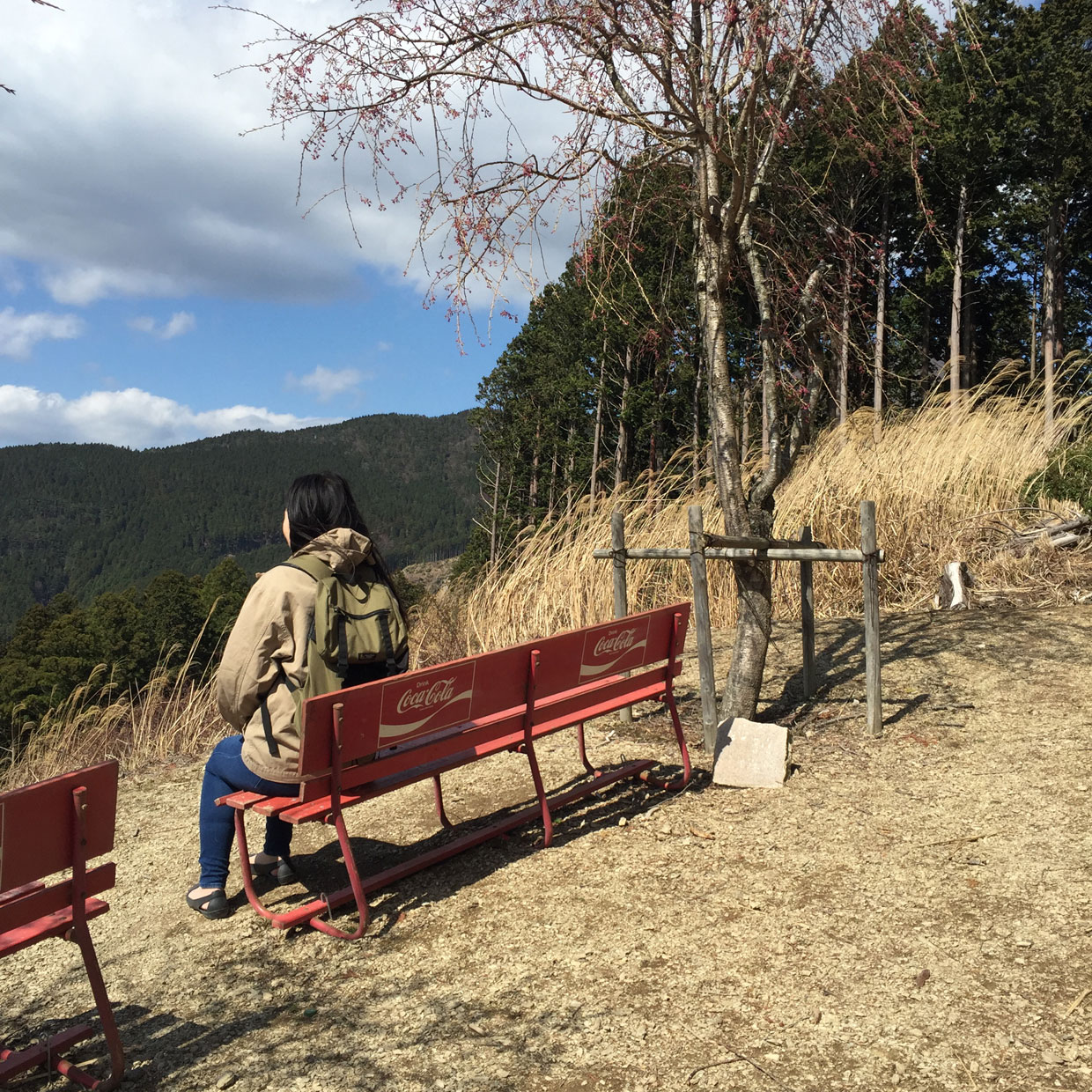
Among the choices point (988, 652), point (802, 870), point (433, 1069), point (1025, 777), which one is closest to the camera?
point (433, 1069)

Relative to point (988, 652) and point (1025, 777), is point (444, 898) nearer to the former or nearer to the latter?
point (1025, 777)

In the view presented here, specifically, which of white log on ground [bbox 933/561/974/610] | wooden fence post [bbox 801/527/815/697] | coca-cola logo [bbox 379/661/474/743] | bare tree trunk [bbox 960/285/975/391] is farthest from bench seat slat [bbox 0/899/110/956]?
bare tree trunk [bbox 960/285/975/391]

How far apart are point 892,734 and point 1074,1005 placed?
7.96 ft

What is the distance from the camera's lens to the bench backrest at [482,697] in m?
3.09

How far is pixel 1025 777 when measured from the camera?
4105 mm

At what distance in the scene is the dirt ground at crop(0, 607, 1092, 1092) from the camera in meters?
2.34

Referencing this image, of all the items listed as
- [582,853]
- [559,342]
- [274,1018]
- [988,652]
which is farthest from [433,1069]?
[559,342]

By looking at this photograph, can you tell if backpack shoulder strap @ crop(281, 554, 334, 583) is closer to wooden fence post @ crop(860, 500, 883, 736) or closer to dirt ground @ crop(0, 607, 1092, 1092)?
dirt ground @ crop(0, 607, 1092, 1092)

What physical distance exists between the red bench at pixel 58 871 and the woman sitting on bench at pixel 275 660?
654 mm

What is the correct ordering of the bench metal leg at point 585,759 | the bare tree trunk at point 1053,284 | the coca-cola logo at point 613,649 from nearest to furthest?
1. the coca-cola logo at point 613,649
2. the bench metal leg at point 585,759
3. the bare tree trunk at point 1053,284

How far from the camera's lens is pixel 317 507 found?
3307 millimetres

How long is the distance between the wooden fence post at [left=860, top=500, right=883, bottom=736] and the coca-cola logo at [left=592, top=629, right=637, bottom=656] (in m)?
1.16

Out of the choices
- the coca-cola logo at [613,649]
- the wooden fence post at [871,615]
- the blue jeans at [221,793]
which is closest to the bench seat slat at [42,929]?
the blue jeans at [221,793]

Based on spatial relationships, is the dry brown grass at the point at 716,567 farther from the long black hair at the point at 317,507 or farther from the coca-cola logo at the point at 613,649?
the long black hair at the point at 317,507
